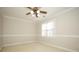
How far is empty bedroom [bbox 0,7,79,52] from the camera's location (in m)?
1.90

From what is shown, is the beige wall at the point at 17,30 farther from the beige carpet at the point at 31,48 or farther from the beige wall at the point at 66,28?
the beige wall at the point at 66,28

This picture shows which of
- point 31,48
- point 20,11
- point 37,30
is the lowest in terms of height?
point 31,48

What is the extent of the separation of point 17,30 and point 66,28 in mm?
879

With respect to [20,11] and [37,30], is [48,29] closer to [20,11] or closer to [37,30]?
[37,30]

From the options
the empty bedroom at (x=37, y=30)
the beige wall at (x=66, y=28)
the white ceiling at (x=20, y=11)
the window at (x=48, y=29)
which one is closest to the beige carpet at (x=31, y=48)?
the empty bedroom at (x=37, y=30)

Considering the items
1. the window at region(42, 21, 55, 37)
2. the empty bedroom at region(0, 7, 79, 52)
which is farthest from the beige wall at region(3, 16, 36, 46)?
the window at region(42, 21, 55, 37)

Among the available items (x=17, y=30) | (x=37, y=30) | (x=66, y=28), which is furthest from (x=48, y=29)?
(x=17, y=30)

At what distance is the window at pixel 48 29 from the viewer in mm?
1941

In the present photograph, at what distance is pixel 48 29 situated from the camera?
6.41 feet

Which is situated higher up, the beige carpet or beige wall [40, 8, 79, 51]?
beige wall [40, 8, 79, 51]

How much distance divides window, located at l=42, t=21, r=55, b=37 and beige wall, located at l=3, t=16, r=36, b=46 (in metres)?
0.18

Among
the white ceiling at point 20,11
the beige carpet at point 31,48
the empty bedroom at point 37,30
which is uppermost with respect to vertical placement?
the white ceiling at point 20,11

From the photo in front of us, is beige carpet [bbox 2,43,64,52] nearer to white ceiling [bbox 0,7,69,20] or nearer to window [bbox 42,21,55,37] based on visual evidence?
window [bbox 42,21,55,37]
